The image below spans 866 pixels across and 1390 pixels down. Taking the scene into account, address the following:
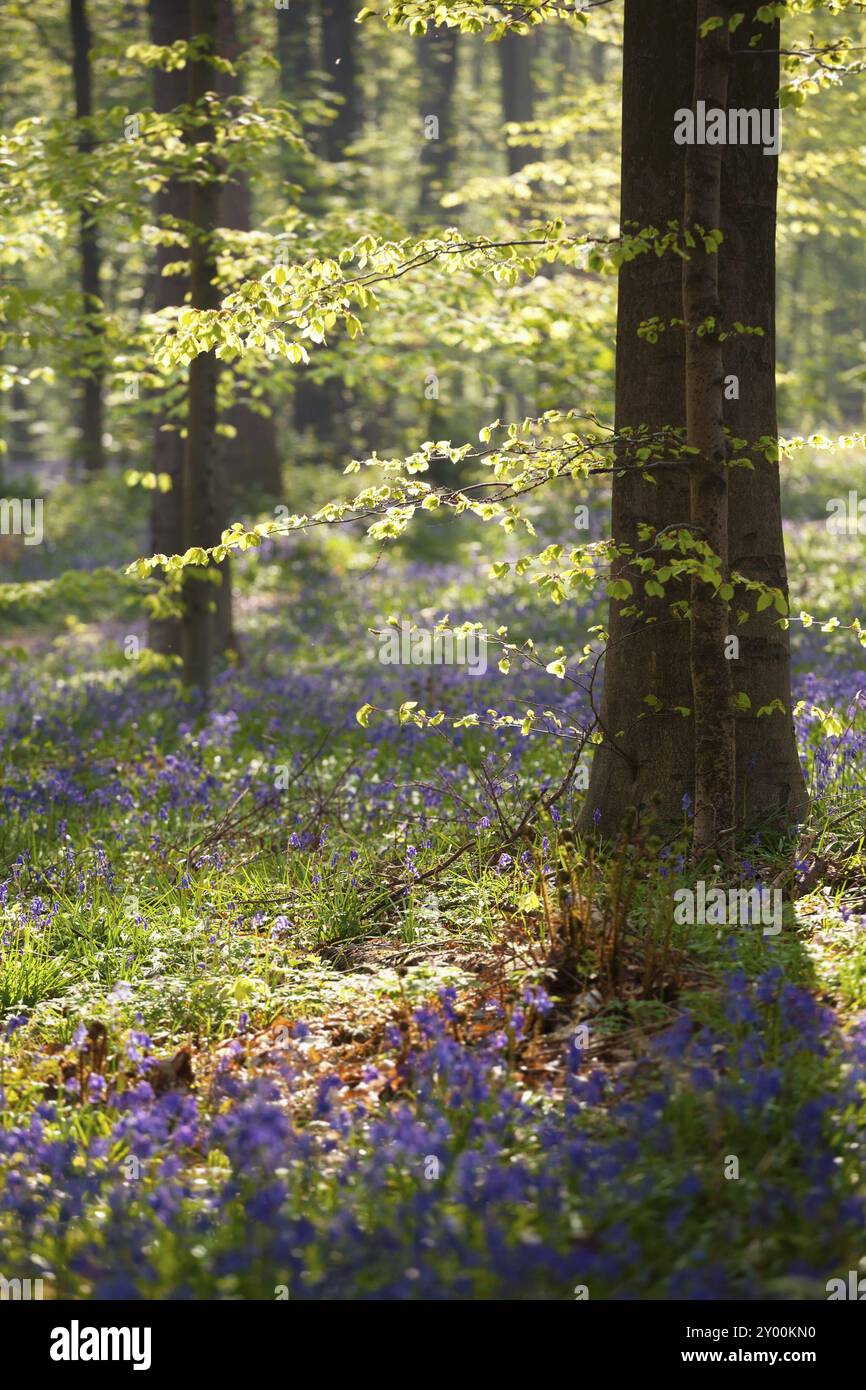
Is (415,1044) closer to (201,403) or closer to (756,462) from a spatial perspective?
(756,462)

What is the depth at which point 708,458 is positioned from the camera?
4.95 metres

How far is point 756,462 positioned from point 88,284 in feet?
66.3

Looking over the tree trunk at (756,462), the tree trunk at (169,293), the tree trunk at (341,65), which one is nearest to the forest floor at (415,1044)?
the tree trunk at (756,462)

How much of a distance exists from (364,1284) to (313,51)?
32.3 m

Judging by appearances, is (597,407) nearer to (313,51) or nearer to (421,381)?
(421,381)

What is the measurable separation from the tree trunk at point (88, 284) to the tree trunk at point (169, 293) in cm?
68

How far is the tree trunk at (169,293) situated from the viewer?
1124 cm

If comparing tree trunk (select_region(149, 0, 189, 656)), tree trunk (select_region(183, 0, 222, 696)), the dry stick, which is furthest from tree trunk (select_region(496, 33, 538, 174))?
the dry stick

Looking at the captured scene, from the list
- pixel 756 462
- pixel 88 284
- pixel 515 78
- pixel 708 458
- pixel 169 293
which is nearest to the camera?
pixel 708 458

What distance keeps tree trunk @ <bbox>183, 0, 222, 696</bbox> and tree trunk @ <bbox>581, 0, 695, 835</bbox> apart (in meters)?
3.69

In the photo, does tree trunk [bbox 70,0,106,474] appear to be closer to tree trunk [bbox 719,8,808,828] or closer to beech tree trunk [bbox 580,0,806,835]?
beech tree trunk [bbox 580,0,806,835]

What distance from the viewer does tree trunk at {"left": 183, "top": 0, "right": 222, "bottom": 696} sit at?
8.98 m

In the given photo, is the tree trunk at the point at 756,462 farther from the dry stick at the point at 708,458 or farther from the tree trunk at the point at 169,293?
the tree trunk at the point at 169,293

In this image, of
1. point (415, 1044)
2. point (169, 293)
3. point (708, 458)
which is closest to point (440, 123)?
point (169, 293)
